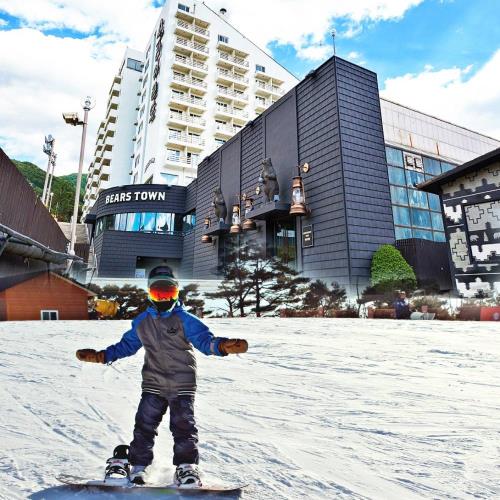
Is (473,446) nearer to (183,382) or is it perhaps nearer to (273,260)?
(183,382)

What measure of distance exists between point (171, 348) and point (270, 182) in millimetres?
13426

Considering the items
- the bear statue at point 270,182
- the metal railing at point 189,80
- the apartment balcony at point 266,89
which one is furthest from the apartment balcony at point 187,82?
the bear statue at point 270,182

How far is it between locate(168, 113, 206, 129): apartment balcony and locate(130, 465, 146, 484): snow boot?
1190 inches

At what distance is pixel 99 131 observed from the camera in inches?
1913

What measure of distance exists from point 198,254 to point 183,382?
64.5 feet

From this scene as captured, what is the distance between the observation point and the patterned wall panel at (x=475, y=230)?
984 centimetres

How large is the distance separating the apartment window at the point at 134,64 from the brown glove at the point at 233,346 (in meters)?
48.0

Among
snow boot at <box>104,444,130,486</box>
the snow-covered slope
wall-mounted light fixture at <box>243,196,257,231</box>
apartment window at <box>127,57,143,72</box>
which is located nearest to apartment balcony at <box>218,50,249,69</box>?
apartment window at <box>127,57,143,72</box>

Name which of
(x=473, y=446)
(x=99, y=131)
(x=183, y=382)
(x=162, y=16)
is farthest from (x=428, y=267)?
(x=99, y=131)

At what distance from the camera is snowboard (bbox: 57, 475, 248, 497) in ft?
4.70

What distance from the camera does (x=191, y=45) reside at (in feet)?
102

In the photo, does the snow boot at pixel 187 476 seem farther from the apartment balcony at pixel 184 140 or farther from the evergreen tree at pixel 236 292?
the apartment balcony at pixel 184 140

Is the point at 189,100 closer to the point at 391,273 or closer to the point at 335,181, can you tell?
the point at 335,181

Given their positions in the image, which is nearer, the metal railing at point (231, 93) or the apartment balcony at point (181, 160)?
the apartment balcony at point (181, 160)
